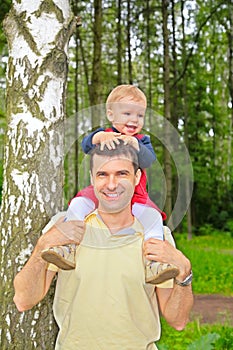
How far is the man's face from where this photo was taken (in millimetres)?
2020

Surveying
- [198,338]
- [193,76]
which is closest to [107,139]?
[198,338]

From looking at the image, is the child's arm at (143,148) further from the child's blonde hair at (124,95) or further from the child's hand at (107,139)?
the child's blonde hair at (124,95)

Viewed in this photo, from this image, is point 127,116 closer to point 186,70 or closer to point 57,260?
point 57,260

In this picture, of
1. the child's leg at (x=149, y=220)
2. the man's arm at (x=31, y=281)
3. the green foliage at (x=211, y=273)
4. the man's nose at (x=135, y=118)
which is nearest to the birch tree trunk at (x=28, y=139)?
the man's arm at (x=31, y=281)

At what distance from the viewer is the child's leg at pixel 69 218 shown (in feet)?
6.94

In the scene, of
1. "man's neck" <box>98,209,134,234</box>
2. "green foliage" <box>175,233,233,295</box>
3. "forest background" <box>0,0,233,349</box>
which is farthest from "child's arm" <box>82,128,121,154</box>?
"forest background" <box>0,0,233,349</box>

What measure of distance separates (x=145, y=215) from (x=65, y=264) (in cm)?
34

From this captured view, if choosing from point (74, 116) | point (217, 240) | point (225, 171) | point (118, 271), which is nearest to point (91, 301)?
point (118, 271)

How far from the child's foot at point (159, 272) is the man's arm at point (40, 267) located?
27 cm

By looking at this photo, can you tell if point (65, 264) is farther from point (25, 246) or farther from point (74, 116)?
point (25, 246)

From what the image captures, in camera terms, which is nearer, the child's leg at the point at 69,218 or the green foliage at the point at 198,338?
the child's leg at the point at 69,218

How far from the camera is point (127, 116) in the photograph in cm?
207

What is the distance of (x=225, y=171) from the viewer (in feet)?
104

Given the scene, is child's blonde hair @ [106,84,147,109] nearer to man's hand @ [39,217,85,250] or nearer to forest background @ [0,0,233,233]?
man's hand @ [39,217,85,250]
